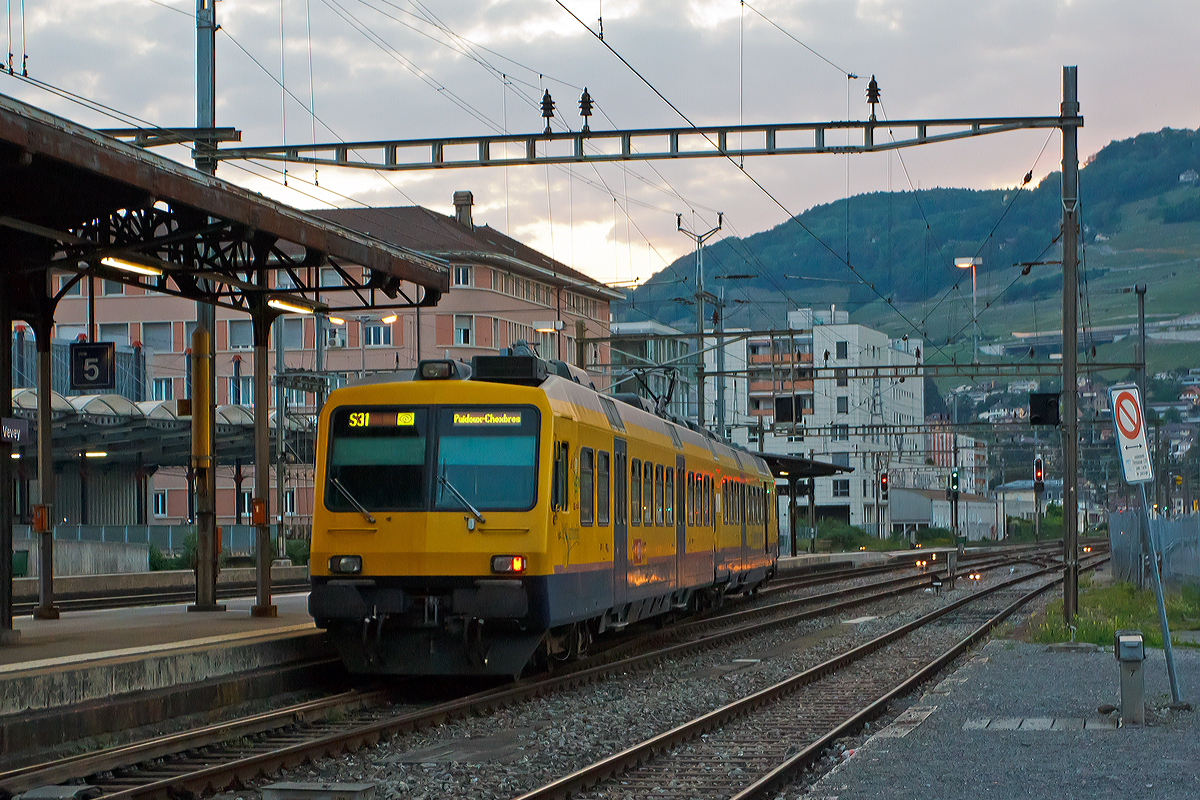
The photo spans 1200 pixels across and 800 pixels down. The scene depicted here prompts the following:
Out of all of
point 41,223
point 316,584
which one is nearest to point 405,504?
point 316,584

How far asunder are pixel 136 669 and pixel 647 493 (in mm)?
7790

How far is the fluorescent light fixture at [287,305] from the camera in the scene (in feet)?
60.3

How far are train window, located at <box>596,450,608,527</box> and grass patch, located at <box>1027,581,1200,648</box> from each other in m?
6.57

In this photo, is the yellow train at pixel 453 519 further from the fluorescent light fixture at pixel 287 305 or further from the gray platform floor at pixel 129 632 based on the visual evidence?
the fluorescent light fixture at pixel 287 305

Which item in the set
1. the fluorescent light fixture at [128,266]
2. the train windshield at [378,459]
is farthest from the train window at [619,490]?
the fluorescent light fixture at [128,266]

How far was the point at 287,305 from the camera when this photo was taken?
736 inches

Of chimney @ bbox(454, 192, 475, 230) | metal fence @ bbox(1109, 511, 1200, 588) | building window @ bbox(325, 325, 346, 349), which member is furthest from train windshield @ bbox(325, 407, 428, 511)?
chimney @ bbox(454, 192, 475, 230)

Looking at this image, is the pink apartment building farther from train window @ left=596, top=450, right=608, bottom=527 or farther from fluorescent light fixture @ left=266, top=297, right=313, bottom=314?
train window @ left=596, top=450, right=608, bottom=527

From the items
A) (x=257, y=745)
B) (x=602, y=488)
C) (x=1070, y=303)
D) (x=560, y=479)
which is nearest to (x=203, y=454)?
(x=602, y=488)

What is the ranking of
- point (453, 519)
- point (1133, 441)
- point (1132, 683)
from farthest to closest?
point (453, 519)
point (1133, 441)
point (1132, 683)

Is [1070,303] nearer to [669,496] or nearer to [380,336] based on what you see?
[669,496]

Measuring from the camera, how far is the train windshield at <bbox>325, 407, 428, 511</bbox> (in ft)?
47.1

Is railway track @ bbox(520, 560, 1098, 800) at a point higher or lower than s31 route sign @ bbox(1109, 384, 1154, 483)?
lower

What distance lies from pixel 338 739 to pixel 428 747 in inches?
30.9
